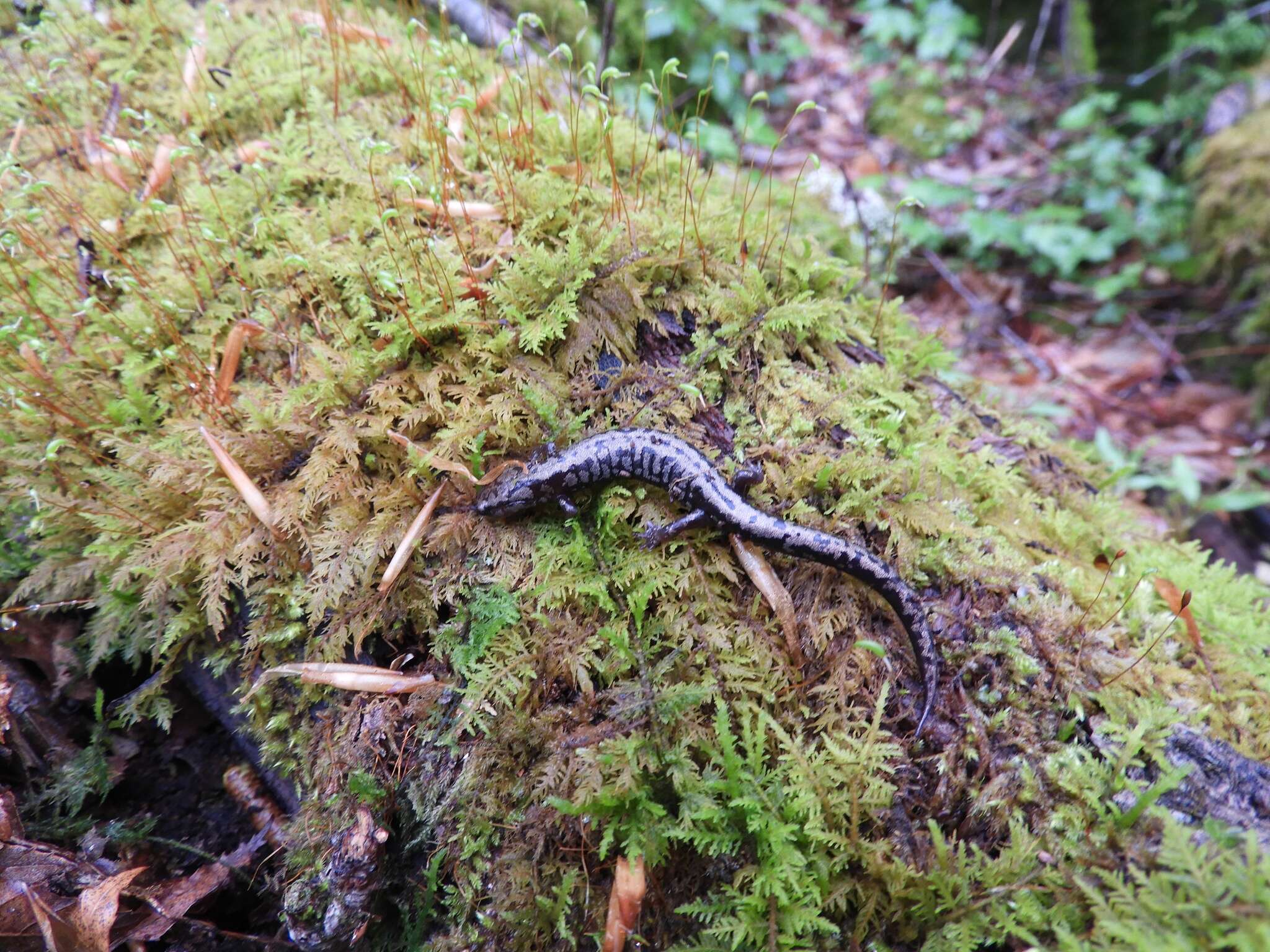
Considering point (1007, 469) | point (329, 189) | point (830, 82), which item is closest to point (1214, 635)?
point (1007, 469)

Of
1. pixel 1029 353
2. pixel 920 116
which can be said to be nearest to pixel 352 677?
pixel 1029 353

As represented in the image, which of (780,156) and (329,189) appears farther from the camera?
(780,156)

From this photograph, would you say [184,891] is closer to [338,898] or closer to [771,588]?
[338,898]

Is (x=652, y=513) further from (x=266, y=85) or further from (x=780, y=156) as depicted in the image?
(x=780, y=156)

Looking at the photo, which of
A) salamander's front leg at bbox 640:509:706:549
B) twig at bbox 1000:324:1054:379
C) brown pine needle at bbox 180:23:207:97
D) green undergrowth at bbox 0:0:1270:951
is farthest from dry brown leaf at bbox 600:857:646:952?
twig at bbox 1000:324:1054:379

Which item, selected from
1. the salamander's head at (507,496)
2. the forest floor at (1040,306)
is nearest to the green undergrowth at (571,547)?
the salamander's head at (507,496)

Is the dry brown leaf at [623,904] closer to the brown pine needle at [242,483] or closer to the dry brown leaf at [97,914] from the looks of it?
the dry brown leaf at [97,914]
